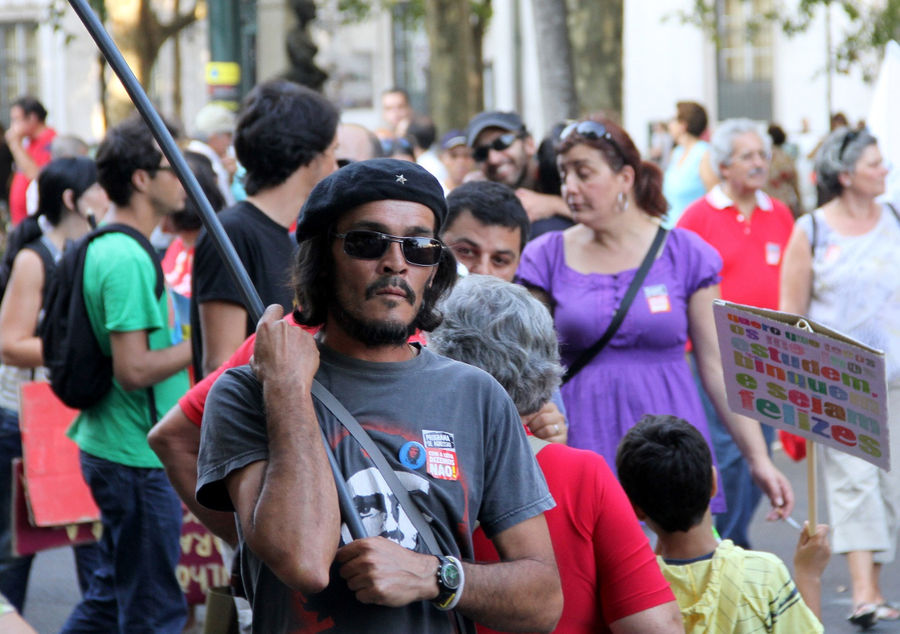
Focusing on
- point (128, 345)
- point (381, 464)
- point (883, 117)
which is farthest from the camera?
point (883, 117)

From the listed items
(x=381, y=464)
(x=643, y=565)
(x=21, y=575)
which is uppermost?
(x=381, y=464)

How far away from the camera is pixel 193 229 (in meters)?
6.82

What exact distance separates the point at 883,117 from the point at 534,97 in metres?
35.0

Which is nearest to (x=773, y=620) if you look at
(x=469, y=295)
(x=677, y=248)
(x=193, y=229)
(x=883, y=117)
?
(x=469, y=295)

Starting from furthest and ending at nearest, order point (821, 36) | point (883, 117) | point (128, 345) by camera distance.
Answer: point (821, 36) < point (883, 117) < point (128, 345)

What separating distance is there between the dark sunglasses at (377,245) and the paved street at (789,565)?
13.7 ft

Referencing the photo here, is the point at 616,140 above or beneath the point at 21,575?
above

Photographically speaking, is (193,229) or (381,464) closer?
(381,464)

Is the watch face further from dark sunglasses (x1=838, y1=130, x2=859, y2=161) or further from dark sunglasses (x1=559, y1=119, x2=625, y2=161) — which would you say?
dark sunglasses (x1=838, y1=130, x2=859, y2=161)

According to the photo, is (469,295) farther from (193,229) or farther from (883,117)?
(883,117)

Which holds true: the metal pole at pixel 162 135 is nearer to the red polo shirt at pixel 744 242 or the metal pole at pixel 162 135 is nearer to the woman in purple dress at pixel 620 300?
the woman in purple dress at pixel 620 300

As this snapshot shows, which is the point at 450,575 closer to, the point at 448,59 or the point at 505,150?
the point at 505,150

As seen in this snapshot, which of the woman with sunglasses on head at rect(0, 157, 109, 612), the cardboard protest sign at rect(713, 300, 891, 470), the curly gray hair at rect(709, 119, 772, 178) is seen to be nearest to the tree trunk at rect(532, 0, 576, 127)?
the curly gray hair at rect(709, 119, 772, 178)

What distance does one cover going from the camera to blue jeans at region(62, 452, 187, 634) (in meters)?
4.92
